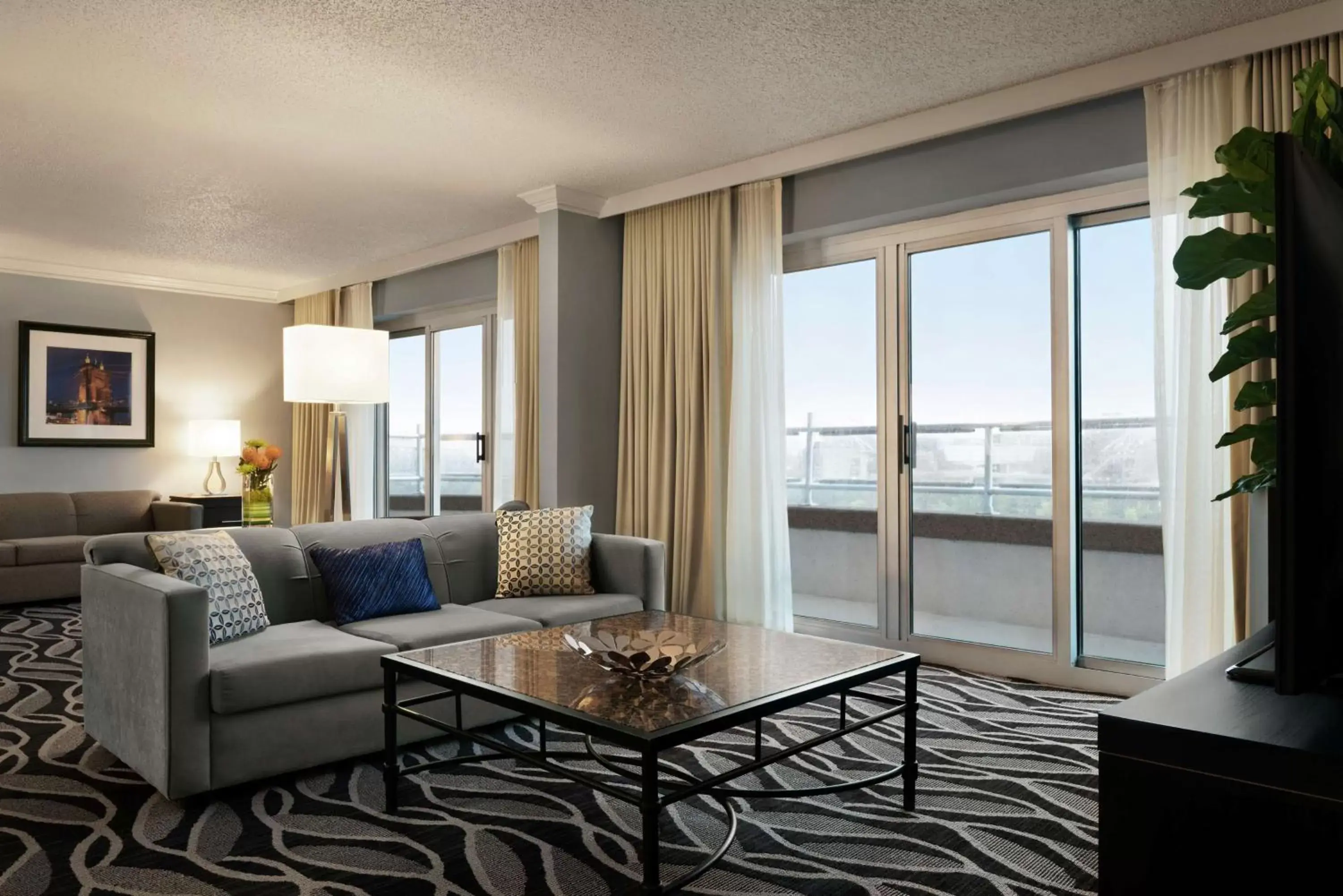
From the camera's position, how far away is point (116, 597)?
286 centimetres

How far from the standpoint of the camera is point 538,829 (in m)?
2.45

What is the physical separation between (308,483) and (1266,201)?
804 cm

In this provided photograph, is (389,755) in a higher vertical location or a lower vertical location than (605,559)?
lower

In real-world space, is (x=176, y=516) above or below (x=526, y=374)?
below

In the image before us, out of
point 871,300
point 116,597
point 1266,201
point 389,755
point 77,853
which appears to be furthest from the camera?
point 871,300

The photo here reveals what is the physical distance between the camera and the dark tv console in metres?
0.88

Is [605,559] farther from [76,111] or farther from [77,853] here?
[76,111]

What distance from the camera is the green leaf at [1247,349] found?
157cm

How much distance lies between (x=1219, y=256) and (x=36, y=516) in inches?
298

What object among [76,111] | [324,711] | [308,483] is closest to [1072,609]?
[324,711]

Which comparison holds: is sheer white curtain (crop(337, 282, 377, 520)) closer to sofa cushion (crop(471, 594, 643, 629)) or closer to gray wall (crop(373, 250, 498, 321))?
gray wall (crop(373, 250, 498, 321))

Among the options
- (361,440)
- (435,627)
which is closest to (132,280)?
(361,440)

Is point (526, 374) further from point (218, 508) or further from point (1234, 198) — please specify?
point (1234, 198)

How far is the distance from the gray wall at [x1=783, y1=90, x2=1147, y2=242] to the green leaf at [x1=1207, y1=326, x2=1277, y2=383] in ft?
7.63
